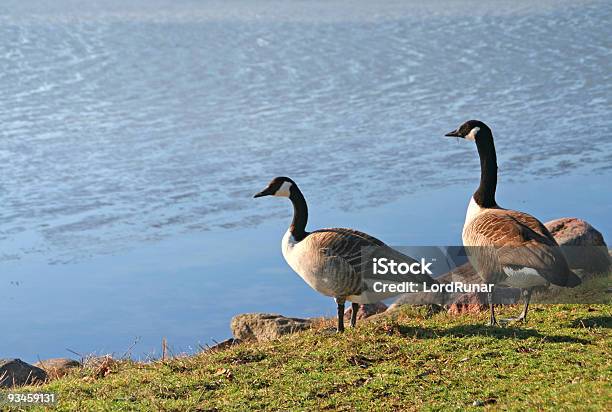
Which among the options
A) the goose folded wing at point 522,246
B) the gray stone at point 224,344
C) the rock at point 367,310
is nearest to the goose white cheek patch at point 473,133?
the goose folded wing at point 522,246

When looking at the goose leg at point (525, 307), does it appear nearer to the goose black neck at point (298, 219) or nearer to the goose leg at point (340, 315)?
the goose leg at point (340, 315)

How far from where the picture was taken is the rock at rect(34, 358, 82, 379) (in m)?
11.6

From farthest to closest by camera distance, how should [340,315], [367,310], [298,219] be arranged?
[367,310]
[298,219]
[340,315]

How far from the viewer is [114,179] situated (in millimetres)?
20219

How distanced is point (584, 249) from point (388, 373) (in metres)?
5.25

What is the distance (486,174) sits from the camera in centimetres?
1184

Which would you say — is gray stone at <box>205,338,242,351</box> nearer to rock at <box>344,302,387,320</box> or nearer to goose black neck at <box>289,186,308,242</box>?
goose black neck at <box>289,186,308,242</box>

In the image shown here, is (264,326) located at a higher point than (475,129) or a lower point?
lower

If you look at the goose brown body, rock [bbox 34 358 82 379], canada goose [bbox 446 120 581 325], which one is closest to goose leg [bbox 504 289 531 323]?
canada goose [bbox 446 120 581 325]

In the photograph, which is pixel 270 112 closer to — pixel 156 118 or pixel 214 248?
pixel 156 118

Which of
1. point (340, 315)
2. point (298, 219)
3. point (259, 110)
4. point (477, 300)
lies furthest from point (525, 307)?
point (259, 110)

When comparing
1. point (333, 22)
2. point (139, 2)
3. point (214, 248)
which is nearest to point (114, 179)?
point (214, 248)

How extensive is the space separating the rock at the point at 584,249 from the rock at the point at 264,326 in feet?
12.1

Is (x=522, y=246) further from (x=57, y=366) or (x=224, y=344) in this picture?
(x=57, y=366)
